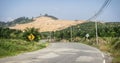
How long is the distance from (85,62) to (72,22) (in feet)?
471

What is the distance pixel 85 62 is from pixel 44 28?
468ft

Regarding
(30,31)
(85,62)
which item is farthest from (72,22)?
(85,62)

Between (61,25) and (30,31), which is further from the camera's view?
(61,25)

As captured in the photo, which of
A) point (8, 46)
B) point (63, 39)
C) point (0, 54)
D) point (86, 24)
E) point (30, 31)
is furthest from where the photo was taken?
point (86, 24)

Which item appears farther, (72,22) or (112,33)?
(72,22)

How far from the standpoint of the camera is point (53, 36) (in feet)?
448

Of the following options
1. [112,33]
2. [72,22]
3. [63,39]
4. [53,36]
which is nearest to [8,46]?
[112,33]

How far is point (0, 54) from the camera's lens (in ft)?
104

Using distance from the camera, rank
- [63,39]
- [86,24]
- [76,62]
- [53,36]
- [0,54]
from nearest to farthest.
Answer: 1. [76,62]
2. [0,54]
3. [63,39]
4. [53,36]
5. [86,24]

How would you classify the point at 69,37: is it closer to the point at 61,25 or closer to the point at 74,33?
the point at 74,33

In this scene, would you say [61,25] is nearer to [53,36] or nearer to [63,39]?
[53,36]

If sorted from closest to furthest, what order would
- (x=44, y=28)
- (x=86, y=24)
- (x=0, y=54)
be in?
(x=0, y=54)
(x=86, y=24)
(x=44, y=28)

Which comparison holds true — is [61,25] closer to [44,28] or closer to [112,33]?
[44,28]

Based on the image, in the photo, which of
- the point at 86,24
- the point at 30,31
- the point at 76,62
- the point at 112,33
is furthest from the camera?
the point at 86,24
